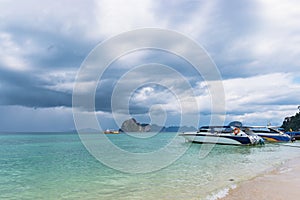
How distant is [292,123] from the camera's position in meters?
108

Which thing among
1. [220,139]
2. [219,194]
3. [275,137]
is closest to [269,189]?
[219,194]

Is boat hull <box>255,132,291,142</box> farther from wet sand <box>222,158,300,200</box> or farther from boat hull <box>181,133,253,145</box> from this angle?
wet sand <box>222,158,300,200</box>

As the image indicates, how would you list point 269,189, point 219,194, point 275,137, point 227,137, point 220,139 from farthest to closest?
point 275,137
point 220,139
point 227,137
point 269,189
point 219,194

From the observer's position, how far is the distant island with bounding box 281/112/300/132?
10321 cm

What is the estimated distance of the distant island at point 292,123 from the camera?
103 m

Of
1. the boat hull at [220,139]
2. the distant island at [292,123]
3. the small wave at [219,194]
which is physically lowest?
the small wave at [219,194]

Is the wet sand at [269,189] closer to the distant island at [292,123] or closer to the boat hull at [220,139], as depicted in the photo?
the boat hull at [220,139]

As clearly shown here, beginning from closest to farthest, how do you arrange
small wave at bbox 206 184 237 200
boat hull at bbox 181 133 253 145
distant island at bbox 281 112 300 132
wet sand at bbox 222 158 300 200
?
wet sand at bbox 222 158 300 200 < small wave at bbox 206 184 237 200 < boat hull at bbox 181 133 253 145 < distant island at bbox 281 112 300 132

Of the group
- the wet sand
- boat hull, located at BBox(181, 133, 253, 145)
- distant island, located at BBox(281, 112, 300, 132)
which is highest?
distant island, located at BBox(281, 112, 300, 132)

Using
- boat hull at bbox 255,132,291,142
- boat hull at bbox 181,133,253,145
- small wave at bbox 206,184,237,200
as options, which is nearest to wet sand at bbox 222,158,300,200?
small wave at bbox 206,184,237,200

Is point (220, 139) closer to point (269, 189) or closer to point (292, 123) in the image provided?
point (269, 189)

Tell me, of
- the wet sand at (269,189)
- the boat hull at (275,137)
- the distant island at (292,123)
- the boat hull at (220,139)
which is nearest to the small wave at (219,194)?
the wet sand at (269,189)

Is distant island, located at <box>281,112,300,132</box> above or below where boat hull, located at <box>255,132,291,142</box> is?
above

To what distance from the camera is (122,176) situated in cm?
1727
